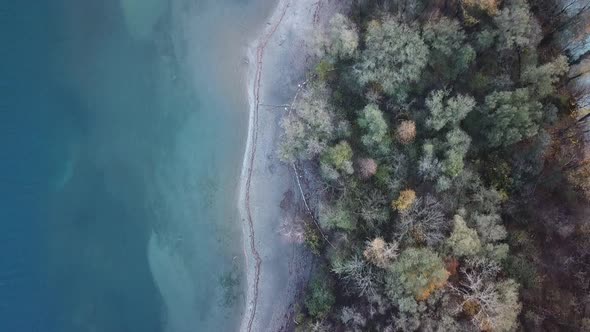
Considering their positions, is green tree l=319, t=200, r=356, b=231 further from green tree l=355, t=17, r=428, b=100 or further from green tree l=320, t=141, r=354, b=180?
green tree l=355, t=17, r=428, b=100

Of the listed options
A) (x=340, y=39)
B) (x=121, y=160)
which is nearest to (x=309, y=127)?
(x=340, y=39)

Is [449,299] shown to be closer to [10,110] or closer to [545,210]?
[545,210]

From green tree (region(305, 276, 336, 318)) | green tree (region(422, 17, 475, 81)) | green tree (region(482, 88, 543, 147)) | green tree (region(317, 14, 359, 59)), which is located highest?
green tree (region(317, 14, 359, 59))

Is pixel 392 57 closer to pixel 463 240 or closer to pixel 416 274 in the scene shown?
pixel 463 240

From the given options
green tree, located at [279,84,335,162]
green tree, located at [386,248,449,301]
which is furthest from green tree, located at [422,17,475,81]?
green tree, located at [386,248,449,301]

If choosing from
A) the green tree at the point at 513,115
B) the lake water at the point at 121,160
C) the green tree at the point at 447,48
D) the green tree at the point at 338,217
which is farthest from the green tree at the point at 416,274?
the lake water at the point at 121,160
